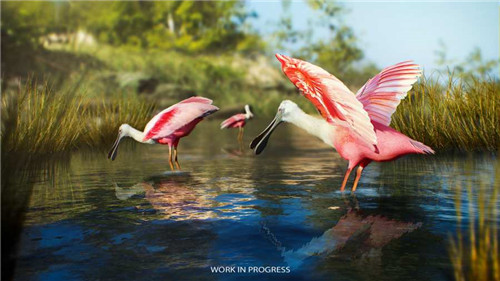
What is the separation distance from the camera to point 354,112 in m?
5.62

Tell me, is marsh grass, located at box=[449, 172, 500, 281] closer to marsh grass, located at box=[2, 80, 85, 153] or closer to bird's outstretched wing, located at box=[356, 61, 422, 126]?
bird's outstretched wing, located at box=[356, 61, 422, 126]

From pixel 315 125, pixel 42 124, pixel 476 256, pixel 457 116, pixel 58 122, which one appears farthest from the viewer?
pixel 457 116

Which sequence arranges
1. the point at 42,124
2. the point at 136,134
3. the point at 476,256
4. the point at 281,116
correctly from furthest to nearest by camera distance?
the point at 42,124, the point at 136,134, the point at 281,116, the point at 476,256

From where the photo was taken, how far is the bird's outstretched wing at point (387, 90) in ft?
20.0

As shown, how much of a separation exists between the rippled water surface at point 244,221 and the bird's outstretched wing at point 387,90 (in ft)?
3.15

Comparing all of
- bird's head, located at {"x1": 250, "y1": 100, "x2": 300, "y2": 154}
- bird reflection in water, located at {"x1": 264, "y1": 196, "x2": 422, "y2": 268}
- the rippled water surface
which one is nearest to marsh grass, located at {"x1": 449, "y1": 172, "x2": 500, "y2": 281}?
the rippled water surface

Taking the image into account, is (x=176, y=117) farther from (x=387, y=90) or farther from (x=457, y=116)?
(x=457, y=116)

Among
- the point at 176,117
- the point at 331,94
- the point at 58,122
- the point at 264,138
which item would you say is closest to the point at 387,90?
the point at 331,94

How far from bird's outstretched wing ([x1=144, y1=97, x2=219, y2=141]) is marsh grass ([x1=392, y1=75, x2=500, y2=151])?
358 centimetres

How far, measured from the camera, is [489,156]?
30.8 feet

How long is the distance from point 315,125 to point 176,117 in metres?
2.91

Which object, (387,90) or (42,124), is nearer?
(387,90)

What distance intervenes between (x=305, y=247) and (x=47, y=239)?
7.17 ft

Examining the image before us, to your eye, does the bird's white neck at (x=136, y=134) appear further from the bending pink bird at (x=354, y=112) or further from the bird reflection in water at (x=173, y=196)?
the bending pink bird at (x=354, y=112)
